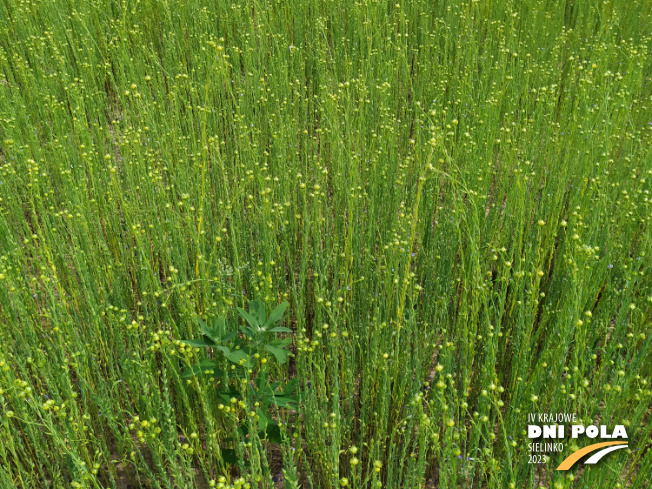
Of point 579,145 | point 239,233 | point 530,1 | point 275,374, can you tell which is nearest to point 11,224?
point 239,233

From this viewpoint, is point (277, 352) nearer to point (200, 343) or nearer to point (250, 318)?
point (250, 318)

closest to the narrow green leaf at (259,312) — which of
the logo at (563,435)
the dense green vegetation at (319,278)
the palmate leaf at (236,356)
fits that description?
the dense green vegetation at (319,278)

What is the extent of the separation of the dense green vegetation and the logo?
5 centimetres

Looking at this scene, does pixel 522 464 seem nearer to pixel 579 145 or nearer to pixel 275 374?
pixel 275 374

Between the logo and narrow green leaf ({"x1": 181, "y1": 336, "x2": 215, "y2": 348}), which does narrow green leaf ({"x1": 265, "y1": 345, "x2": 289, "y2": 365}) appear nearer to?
narrow green leaf ({"x1": 181, "y1": 336, "x2": 215, "y2": 348})

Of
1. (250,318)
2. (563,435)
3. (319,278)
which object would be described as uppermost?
(250,318)

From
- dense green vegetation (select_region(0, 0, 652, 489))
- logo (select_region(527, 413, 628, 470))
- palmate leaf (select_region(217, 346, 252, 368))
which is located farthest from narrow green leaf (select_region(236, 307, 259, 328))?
logo (select_region(527, 413, 628, 470))

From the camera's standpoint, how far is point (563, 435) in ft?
6.33

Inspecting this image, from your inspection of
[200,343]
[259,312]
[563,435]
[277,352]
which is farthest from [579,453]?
[200,343]

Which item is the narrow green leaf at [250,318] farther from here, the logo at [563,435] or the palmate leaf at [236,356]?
the logo at [563,435]

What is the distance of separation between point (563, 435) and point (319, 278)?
1252mm

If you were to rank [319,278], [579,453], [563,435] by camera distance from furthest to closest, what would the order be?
[319,278], [563,435], [579,453]

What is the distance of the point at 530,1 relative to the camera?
4977 mm

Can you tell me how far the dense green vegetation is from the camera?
6.31 ft
